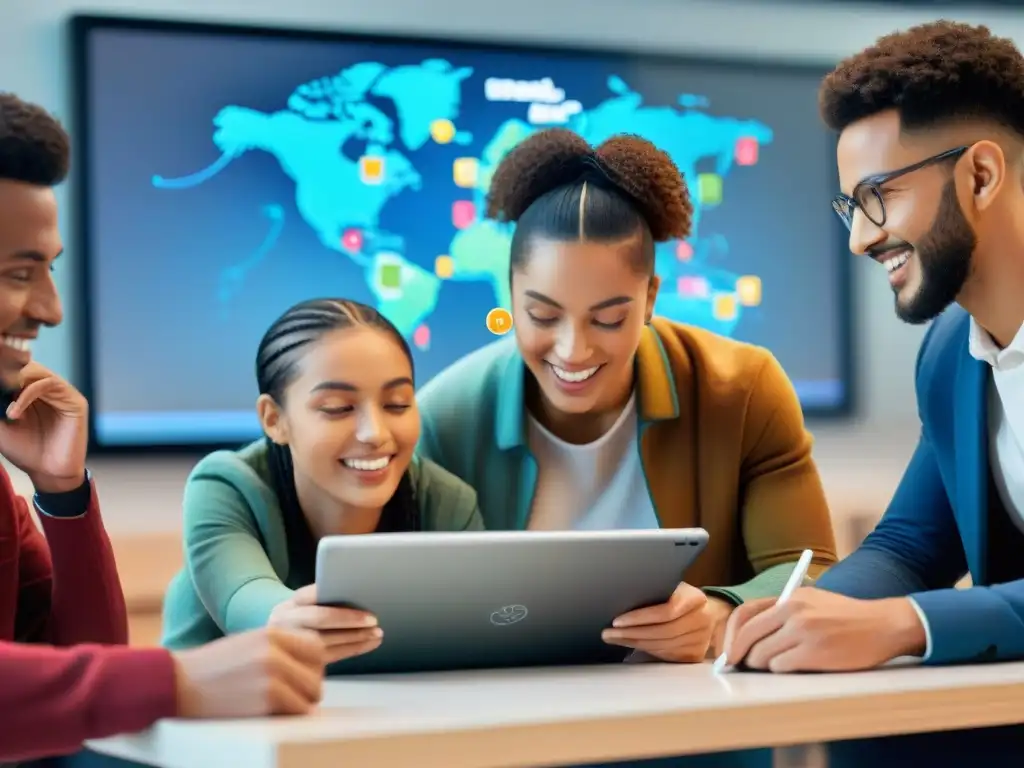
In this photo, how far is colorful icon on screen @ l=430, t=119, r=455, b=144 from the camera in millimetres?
3123

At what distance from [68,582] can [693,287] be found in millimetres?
2110

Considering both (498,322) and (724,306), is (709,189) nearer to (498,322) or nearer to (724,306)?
(724,306)

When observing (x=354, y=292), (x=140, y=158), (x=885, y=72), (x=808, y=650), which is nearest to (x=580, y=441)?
(x=885, y=72)

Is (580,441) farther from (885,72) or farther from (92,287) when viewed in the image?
(92,287)

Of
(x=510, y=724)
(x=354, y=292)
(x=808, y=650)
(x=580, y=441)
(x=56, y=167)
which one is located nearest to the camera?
(x=510, y=724)

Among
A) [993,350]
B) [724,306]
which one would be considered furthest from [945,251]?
[724,306]

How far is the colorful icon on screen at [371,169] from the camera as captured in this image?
3.06 metres

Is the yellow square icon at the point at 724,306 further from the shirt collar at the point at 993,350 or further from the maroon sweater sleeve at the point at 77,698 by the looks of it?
the maroon sweater sleeve at the point at 77,698

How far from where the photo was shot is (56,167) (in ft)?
4.84

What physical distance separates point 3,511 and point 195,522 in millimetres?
211

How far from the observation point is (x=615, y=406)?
75.2 inches

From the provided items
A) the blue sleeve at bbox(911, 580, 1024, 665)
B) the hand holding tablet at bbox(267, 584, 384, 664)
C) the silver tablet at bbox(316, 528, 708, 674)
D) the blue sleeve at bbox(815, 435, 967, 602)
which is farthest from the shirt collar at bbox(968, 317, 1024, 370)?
the hand holding tablet at bbox(267, 584, 384, 664)

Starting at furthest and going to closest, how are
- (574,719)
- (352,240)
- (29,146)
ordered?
(352,240), (29,146), (574,719)

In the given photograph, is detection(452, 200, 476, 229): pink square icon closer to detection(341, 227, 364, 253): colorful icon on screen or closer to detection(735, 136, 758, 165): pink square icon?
detection(341, 227, 364, 253): colorful icon on screen
